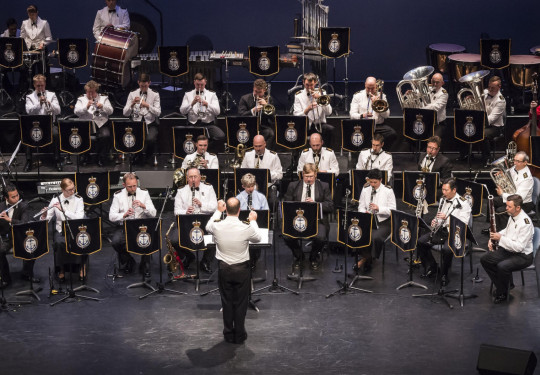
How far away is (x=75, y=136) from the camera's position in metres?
12.5

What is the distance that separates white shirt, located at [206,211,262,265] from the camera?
8.98 metres

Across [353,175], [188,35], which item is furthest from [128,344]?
[188,35]

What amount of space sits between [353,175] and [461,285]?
2202mm

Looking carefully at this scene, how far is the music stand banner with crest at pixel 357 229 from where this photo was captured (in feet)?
33.9

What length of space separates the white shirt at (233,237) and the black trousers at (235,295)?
8 centimetres

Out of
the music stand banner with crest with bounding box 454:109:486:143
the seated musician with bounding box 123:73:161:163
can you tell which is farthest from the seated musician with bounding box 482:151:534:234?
the seated musician with bounding box 123:73:161:163

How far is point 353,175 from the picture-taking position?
37.7ft

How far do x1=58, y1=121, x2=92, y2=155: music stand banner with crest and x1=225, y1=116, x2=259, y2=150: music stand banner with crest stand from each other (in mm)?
1912

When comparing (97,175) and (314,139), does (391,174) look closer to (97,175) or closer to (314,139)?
(314,139)

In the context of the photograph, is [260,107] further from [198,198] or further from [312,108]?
[198,198]

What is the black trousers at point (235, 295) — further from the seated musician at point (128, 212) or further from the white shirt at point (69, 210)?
the white shirt at point (69, 210)

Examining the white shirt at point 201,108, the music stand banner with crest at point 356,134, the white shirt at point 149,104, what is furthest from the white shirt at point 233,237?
the white shirt at point 149,104

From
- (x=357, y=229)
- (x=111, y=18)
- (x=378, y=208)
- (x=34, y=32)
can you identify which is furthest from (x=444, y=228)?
(x=34, y=32)

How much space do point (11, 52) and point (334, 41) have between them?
15.8 feet
